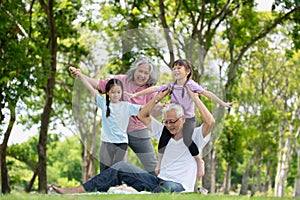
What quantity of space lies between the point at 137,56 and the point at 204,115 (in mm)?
1091

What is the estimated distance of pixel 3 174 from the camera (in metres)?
20.7

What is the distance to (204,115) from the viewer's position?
Result: 24.5 ft

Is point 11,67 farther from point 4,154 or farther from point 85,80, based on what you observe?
point 85,80

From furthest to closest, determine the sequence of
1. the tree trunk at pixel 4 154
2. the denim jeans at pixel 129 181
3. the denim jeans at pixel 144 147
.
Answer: the tree trunk at pixel 4 154
the denim jeans at pixel 129 181
the denim jeans at pixel 144 147

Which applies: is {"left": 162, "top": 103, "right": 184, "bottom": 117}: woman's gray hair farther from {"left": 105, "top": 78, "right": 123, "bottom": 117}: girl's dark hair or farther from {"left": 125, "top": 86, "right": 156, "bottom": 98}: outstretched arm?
{"left": 105, "top": 78, "right": 123, "bottom": 117}: girl's dark hair

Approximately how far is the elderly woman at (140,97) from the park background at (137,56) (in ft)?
0.48

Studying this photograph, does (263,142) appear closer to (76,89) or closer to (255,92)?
(255,92)

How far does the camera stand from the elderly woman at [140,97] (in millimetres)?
7305

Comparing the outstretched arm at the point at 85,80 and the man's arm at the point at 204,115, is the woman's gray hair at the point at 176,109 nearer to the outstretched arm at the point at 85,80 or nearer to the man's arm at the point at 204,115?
the man's arm at the point at 204,115

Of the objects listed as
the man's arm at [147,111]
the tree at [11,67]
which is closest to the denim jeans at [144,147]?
the man's arm at [147,111]

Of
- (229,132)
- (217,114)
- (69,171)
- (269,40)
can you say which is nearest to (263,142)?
(269,40)

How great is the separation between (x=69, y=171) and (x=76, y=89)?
206ft

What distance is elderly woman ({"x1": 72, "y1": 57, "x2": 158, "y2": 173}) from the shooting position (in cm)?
730

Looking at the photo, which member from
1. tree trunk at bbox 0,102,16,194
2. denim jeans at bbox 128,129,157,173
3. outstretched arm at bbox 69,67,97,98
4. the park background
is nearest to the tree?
the park background
